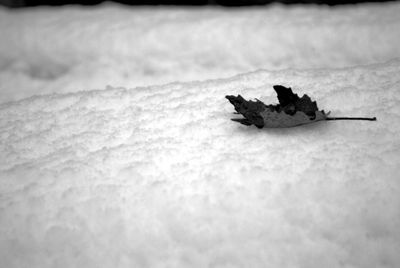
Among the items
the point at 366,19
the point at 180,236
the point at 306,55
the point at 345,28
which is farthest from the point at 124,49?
the point at 180,236

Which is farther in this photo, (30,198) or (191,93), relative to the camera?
(191,93)

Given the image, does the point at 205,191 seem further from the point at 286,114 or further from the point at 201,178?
the point at 286,114

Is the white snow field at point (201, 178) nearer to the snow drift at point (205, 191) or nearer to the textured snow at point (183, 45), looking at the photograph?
the snow drift at point (205, 191)

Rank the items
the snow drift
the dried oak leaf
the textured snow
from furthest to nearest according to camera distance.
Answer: the textured snow < the dried oak leaf < the snow drift

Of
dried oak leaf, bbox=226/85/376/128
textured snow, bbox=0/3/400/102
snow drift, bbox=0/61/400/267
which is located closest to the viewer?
snow drift, bbox=0/61/400/267

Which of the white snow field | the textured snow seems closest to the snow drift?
the white snow field

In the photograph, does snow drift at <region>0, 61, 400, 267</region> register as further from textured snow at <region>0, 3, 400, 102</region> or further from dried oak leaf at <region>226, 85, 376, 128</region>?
textured snow at <region>0, 3, 400, 102</region>

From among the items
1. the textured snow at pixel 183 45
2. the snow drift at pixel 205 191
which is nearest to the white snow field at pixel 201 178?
the snow drift at pixel 205 191

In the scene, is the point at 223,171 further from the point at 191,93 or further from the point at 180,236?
the point at 191,93

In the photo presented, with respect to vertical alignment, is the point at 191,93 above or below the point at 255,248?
above
